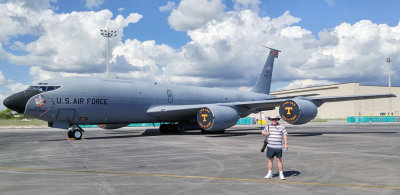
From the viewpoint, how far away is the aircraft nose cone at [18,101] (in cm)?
1833

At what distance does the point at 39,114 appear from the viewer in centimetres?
1870

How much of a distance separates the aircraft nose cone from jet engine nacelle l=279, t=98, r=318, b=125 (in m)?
15.1

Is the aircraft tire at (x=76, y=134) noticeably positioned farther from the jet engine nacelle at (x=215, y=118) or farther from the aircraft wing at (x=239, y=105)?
the jet engine nacelle at (x=215, y=118)

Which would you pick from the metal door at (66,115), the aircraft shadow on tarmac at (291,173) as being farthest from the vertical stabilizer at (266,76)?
the aircraft shadow on tarmac at (291,173)

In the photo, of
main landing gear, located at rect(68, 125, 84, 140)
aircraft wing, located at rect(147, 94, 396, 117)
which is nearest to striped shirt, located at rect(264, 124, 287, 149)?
aircraft wing, located at rect(147, 94, 396, 117)

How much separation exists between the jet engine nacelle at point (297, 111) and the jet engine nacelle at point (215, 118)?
3.47 m

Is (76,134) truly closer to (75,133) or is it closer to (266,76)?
(75,133)

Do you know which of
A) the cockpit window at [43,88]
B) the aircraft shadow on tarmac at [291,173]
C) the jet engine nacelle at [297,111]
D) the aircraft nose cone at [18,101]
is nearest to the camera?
the aircraft shadow on tarmac at [291,173]

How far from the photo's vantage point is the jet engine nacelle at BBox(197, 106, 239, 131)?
21.9 m

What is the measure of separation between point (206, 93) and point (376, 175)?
70.4 ft

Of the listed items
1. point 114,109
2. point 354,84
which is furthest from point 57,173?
point 354,84

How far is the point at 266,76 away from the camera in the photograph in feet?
114

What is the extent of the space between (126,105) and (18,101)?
6.31 m

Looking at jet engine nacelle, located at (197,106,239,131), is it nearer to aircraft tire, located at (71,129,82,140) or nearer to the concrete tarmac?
aircraft tire, located at (71,129,82,140)
